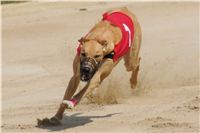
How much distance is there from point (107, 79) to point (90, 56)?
2893 mm

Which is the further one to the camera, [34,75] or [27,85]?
[34,75]

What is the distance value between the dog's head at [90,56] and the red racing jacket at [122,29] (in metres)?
0.36

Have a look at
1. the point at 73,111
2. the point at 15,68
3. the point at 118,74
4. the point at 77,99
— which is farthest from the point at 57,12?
the point at 77,99

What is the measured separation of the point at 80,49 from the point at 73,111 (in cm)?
144

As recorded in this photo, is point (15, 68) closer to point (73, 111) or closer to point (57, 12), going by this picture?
point (73, 111)

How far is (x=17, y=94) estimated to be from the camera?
9180 millimetres

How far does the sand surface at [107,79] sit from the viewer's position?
7.02 metres

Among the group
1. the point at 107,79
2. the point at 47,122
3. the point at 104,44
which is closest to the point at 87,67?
the point at 104,44

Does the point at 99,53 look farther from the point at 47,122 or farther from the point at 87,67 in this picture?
the point at 47,122

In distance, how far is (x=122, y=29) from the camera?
7223mm

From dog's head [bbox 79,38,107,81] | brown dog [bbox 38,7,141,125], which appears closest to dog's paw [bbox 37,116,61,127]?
brown dog [bbox 38,7,141,125]

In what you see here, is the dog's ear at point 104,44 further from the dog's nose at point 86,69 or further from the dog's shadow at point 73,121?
the dog's shadow at point 73,121

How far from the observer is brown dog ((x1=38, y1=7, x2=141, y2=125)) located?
6.39m

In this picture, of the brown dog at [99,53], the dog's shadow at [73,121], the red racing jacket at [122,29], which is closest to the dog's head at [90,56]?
the brown dog at [99,53]
